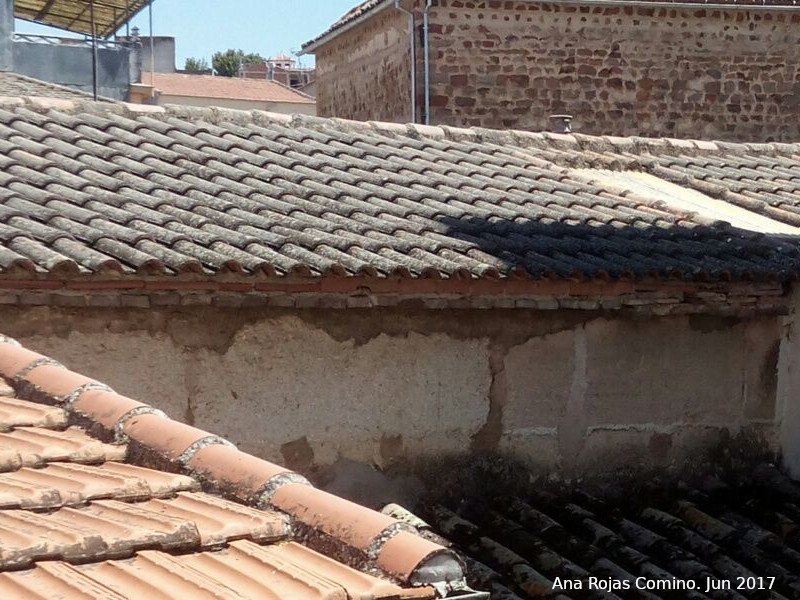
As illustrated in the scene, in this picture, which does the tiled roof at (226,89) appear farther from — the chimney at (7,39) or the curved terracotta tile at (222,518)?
the curved terracotta tile at (222,518)

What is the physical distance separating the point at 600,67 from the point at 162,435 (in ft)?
43.5

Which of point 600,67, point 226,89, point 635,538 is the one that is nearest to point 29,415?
point 635,538

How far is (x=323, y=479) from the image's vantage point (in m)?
5.98

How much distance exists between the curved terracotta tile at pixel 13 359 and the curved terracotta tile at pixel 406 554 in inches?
67.4

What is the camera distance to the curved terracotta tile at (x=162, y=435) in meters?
3.13

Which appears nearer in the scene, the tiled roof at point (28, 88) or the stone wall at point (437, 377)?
the stone wall at point (437, 377)

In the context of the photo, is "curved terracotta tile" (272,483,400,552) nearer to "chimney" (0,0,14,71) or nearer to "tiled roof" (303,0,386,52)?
"tiled roof" (303,0,386,52)

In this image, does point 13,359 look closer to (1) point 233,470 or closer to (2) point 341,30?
(1) point 233,470

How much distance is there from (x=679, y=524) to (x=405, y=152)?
3.28 m

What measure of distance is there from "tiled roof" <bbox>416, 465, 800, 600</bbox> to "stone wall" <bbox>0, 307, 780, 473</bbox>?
346 mm

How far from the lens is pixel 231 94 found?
3556 cm

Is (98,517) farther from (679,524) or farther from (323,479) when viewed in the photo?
(679,524)

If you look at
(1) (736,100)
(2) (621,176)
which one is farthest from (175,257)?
(1) (736,100)

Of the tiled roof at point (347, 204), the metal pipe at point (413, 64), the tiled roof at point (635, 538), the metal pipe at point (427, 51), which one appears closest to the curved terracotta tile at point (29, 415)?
the tiled roof at point (347, 204)
